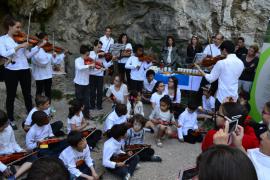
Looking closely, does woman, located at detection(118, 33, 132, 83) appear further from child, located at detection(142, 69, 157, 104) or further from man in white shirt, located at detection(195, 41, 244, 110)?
man in white shirt, located at detection(195, 41, 244, 110)

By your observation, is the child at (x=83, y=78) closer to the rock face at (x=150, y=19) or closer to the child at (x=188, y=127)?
the child at (x=188, y=127)

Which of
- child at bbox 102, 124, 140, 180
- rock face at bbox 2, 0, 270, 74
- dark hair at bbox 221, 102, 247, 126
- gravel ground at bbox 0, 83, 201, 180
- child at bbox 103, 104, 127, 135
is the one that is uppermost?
rock face at bbox 2, 0, 270, 74

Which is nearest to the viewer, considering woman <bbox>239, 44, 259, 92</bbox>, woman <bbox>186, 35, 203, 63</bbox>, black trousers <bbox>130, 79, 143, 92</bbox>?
woman <bbox>239, 44, 259, 92</bbox>

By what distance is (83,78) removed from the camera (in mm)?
7387

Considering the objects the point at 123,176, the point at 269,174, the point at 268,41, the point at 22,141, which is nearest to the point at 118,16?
the point at 268,41

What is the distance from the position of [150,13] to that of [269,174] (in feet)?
29.2

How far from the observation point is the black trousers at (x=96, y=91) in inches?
Result: 315

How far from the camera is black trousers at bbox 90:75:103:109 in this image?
799cm

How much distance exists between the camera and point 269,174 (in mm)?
2438

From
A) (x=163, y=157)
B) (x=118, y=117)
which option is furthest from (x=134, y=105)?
(x=163, y=157)

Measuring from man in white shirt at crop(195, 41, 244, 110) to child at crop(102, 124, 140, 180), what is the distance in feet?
5.36

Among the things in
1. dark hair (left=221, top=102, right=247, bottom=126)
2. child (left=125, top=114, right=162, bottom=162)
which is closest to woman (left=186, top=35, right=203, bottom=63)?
child (left=125, top=114, right=162, bottom=162)

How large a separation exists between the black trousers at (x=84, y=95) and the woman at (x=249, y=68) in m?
3.42

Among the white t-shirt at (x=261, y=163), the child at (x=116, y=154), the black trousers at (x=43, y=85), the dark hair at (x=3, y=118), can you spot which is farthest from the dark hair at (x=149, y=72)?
the white t-shirt at (x=261, y=163)
